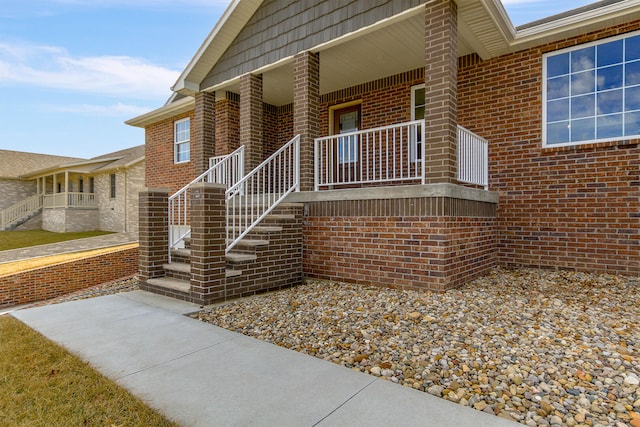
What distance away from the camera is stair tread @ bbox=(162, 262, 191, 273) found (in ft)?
17.7

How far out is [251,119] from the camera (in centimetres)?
739

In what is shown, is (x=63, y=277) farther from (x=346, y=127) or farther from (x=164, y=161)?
(x=346, y=127)

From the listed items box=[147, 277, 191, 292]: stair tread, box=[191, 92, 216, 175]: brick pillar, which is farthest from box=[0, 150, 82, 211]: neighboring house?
box=[147, 277, 191, 292]: stair tread

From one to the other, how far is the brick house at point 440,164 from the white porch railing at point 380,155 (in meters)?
0.13

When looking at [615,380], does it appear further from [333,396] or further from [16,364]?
[16,364]

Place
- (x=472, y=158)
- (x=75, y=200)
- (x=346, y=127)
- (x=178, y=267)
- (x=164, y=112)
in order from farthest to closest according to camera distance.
Answer: (x=75, y=200)
(x=164, y=112)
(x=346, y=127)
(x=472, y=158)
(x=178, y=267)

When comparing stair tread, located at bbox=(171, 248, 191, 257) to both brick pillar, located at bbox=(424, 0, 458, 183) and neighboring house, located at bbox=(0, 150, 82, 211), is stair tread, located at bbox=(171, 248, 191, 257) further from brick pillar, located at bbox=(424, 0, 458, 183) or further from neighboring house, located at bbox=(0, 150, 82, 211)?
neighboring house, located at bbox=(0, 150, 82, 211)

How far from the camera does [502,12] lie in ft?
18.1

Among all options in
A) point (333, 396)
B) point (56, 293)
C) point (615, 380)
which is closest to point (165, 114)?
point (56, 293)

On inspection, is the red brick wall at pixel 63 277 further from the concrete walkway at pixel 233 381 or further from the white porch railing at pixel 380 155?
the white porch railing at pixel 380 155

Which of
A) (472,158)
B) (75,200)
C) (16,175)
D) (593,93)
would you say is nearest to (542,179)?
(472,158)

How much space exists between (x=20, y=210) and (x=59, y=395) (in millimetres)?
25564

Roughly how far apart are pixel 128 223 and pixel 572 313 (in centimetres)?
1787

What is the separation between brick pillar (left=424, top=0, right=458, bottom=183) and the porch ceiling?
0.45 m
